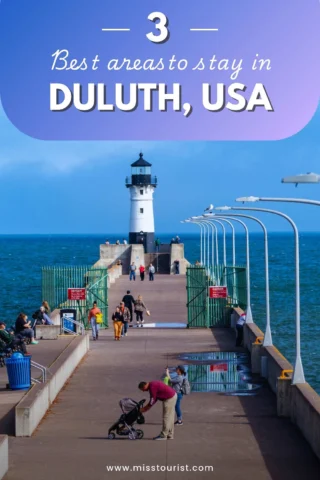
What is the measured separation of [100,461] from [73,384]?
8.39 metres

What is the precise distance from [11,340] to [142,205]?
66010 mm

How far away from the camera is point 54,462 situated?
16375mm

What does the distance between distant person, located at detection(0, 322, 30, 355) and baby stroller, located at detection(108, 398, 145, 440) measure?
8550 millimetres

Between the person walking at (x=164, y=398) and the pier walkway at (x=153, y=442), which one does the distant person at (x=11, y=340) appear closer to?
the pier walkway at (x=153, y=442)

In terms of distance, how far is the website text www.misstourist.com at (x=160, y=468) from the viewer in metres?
15.8

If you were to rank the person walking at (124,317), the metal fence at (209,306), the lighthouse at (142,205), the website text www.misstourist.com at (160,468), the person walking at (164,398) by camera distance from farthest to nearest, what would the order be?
1. the lighthouse at (142,205)
2. the metal fence at (209,306)
3. the person walking at (124,317)
4. the person walking at (164,398)
5. the website text www.misstourist.com at (160,468)

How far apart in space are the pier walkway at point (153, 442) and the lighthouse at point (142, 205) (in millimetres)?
63443

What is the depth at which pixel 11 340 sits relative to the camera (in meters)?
26.5

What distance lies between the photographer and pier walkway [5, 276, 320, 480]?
15.9m

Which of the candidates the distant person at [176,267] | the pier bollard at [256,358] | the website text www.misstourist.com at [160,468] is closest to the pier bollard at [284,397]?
the website text www.misstourist.com at [160,468]

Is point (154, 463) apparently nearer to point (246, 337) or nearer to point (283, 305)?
point (246, 337)

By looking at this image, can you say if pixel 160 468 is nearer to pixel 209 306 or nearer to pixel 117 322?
pixel 117 322

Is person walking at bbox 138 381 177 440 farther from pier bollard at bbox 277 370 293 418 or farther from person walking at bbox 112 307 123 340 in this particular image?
person walking at bbox 112 307 123 340

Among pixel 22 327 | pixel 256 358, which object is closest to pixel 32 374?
pixel 22 327
